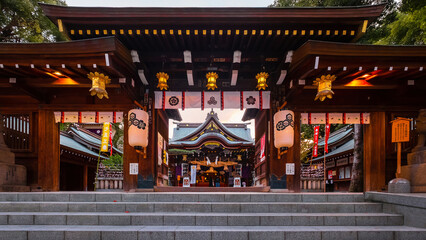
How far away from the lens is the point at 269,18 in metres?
8.42

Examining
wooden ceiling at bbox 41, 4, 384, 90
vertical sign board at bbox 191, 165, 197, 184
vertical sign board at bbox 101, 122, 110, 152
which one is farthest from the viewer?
vertical sign board at bbox 191, 165, 197, 184

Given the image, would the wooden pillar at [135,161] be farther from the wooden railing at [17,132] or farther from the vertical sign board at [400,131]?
the vertical sign board at [400,131]

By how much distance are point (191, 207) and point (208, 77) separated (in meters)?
4.46

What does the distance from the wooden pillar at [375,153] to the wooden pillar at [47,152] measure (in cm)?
989

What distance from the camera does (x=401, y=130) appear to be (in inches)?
306

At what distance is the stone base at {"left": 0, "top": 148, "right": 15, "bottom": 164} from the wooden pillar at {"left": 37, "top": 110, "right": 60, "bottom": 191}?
2.44ft

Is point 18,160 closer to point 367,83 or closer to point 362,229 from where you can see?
point 362,229

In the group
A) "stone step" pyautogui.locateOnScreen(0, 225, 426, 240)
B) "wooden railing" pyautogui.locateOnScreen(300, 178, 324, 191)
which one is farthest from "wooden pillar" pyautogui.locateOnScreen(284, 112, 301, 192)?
"wooden railing" pyautogui.locateOnScreen(300, 178, 324, 191)

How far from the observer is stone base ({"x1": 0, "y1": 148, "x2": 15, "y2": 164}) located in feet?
29.2

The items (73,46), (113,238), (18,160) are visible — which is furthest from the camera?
(18,160)

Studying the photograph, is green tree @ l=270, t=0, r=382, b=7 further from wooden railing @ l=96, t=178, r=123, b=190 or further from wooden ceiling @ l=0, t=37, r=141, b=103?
wooden railing @ l=96, t=178, r=123, b=190

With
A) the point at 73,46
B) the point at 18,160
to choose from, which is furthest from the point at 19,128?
the point at 73,46

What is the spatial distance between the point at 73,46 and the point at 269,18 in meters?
5.14

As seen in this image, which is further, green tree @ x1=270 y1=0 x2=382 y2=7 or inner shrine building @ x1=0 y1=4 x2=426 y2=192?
green tree @ x1=270 y1=0 x2=382 y2=7
